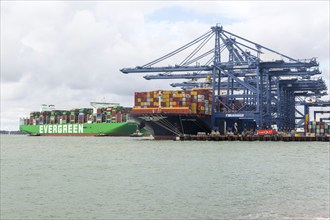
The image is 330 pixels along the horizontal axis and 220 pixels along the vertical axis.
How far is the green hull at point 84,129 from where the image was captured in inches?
5763

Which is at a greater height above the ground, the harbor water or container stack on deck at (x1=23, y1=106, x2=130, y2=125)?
container stack on deck at (x1=23, y1=106, x2=130, y2=125)

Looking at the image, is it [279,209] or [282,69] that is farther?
[282,69]

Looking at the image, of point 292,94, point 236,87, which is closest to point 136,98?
point 236,87

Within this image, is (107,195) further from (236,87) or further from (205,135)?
(236,87)

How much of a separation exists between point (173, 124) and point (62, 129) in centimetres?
8374

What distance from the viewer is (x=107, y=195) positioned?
90.7ft

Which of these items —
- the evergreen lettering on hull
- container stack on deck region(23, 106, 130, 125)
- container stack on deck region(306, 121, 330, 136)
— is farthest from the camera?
the evergreen lettering on hull

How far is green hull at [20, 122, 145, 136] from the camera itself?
146375 millimetres

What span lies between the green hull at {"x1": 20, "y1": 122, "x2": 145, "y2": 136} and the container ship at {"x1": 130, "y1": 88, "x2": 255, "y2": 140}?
5169 centimetres

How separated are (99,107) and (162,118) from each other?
7723 cm

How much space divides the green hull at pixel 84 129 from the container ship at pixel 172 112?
2035 inches

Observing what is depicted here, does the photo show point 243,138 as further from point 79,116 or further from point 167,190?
point 79,116

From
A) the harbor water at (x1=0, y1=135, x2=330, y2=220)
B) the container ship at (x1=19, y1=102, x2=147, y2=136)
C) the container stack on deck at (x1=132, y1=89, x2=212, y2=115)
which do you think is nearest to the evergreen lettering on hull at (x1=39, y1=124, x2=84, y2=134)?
the container ship at (x1=19, y1=102, x2=147, y2=136)

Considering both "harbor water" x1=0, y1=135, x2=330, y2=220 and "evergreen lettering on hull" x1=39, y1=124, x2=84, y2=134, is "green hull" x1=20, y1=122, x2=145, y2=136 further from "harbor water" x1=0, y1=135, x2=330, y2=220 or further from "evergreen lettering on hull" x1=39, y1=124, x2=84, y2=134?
"harbor water" x1=0, y1=135, x2=330, y2=220
